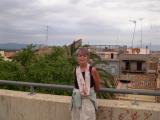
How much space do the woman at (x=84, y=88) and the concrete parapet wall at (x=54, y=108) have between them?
0.28 meters

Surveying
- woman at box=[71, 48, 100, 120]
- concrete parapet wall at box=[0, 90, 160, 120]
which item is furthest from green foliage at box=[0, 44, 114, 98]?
woman at box=[71, 48, 100, 120]

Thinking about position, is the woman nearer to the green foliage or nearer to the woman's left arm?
the woman's left arm

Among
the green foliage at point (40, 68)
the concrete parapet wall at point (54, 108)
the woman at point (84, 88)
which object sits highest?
the woman at point (84, 88)

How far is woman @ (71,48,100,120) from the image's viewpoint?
4.84 metres

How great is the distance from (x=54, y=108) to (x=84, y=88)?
83 centimetres

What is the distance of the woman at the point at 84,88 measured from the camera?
484 centimetres

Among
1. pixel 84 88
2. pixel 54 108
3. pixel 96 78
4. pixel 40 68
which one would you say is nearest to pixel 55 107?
pixel 54 108

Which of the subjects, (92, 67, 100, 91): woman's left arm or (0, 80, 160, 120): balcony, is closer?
(92, 67, 100, 91): woman's left arm

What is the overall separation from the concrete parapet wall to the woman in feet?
0.91

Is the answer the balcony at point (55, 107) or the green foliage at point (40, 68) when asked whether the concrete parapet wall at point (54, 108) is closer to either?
the balcony at point (55, 107)

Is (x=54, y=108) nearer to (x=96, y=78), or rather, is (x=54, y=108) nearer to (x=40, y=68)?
(x=96, y=78)

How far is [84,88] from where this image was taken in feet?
15.9

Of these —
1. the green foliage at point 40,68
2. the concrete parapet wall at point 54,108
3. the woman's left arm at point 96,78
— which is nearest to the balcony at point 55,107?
the concrete parapet wall at point 54,108

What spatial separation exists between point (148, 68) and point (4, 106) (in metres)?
48.5
